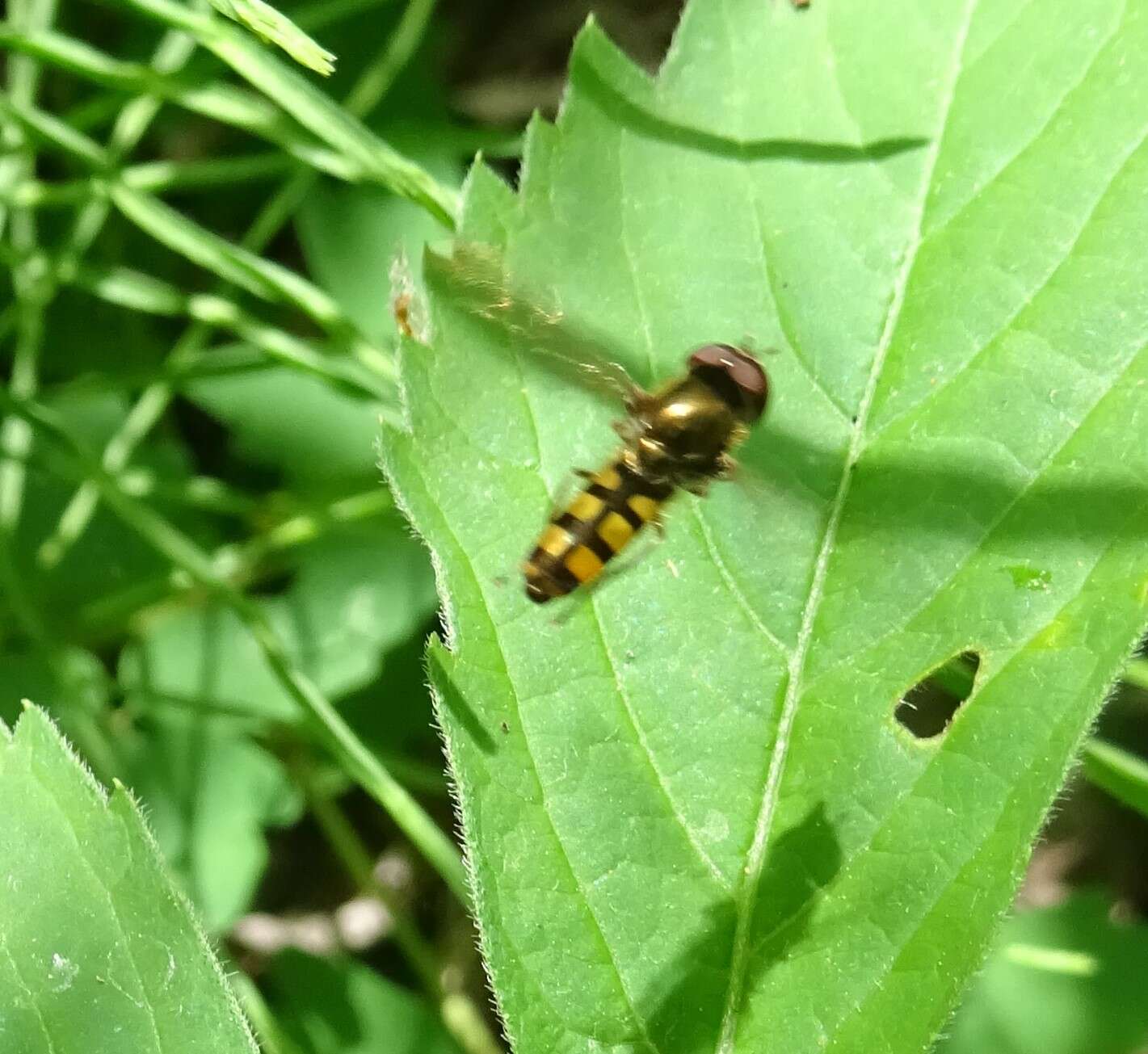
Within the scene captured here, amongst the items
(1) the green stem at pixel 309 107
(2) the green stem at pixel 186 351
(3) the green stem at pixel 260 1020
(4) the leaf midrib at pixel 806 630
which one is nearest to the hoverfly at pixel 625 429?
(4) the leaf midrib at pixel 806 630

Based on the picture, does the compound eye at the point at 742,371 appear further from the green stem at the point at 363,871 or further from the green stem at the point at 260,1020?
the green stem at the point at 363,871

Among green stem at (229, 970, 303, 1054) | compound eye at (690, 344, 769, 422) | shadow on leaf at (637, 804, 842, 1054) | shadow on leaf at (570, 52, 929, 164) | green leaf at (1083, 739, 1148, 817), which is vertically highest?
shadow on leaf at (570, 52, 929, 164)

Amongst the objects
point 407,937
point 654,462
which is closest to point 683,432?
point 654,462

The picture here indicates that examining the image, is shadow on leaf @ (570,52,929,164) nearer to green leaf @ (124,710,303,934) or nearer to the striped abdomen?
the striped abdomen

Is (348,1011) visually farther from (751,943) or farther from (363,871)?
(751,943)

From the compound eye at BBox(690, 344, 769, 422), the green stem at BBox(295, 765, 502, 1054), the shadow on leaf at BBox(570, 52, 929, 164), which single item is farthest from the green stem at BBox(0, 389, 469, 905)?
the shadow on leaf at BBox(570, 52, 929, 164)

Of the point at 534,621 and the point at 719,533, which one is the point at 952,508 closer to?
the point at 719,533
